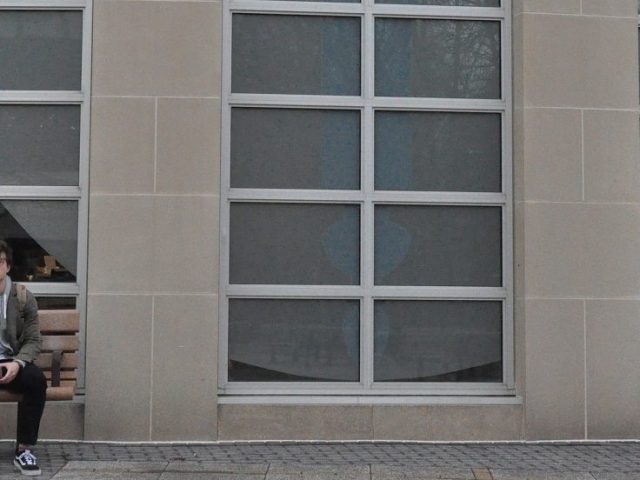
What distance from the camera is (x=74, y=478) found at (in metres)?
6.36

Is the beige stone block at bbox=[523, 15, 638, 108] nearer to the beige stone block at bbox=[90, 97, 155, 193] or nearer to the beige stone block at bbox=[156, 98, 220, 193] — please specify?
the beige stone block at bbox=[156, 98, 220, 193]

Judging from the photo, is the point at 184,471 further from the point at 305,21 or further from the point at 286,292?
the point at 305,21

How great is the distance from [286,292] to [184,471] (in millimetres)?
1875

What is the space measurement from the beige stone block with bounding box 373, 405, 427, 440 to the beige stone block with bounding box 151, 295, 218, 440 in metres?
1.31

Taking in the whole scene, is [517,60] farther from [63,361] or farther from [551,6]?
[63,361]

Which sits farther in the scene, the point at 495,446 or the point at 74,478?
the point at 495,446

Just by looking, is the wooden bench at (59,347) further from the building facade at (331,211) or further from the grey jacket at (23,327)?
the grey jacket at (23,327)

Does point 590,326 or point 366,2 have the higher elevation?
point 366,2

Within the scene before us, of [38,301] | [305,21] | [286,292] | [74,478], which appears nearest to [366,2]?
[305,21]

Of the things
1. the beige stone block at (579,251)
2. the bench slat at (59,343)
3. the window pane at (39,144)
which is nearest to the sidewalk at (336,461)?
the bench slat at (59,343)

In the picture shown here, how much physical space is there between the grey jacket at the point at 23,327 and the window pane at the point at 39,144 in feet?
4.40

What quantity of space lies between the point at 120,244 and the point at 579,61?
3981mm

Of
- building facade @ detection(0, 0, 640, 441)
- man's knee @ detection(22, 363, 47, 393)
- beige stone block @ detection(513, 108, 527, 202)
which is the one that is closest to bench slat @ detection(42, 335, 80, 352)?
building facade @ detection(0, 0, 640, 441)

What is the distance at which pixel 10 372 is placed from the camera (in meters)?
6.48
